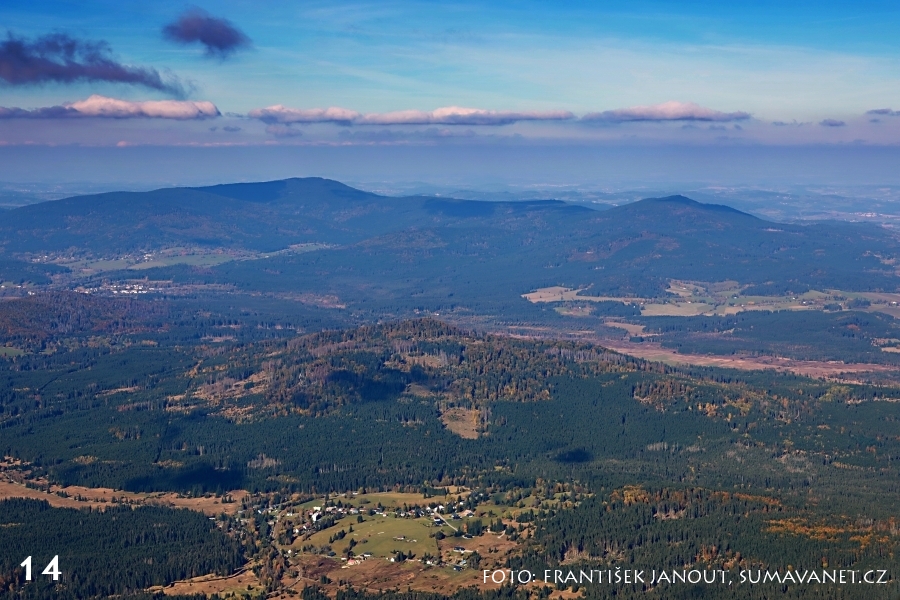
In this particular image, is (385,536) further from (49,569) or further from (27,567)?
(27,567)

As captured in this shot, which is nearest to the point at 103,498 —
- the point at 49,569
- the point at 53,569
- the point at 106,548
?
the point at 106,548

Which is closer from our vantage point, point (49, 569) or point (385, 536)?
point (49, 569)

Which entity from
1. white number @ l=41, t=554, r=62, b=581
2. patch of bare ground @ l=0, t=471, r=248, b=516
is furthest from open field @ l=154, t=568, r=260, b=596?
patch of bare ground @ l=0, t=471, r=248, b=516

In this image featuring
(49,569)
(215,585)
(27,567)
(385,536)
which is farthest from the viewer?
(385,536)

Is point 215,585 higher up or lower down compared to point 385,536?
lower down

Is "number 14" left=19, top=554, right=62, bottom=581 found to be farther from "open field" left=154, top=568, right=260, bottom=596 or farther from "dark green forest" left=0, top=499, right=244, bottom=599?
"open field" left=154, top=568, right=260, bottom=596

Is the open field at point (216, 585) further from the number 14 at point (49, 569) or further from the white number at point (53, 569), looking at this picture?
the number 14 at point (49, 569)

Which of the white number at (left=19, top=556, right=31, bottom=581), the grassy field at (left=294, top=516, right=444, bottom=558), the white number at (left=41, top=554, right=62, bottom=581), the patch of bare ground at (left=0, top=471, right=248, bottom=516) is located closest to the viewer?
the white number at (left=19, top=556, right=31, bottom=581)

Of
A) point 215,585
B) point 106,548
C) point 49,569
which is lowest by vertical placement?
point 106,548

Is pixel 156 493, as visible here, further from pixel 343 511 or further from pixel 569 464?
pixel 569 464

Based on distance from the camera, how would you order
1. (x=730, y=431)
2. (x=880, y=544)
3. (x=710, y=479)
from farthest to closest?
(x=730, y=431) → (x=710, y=479) → (x=880, y=544)

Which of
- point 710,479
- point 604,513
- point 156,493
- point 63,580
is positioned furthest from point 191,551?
point 710,479
